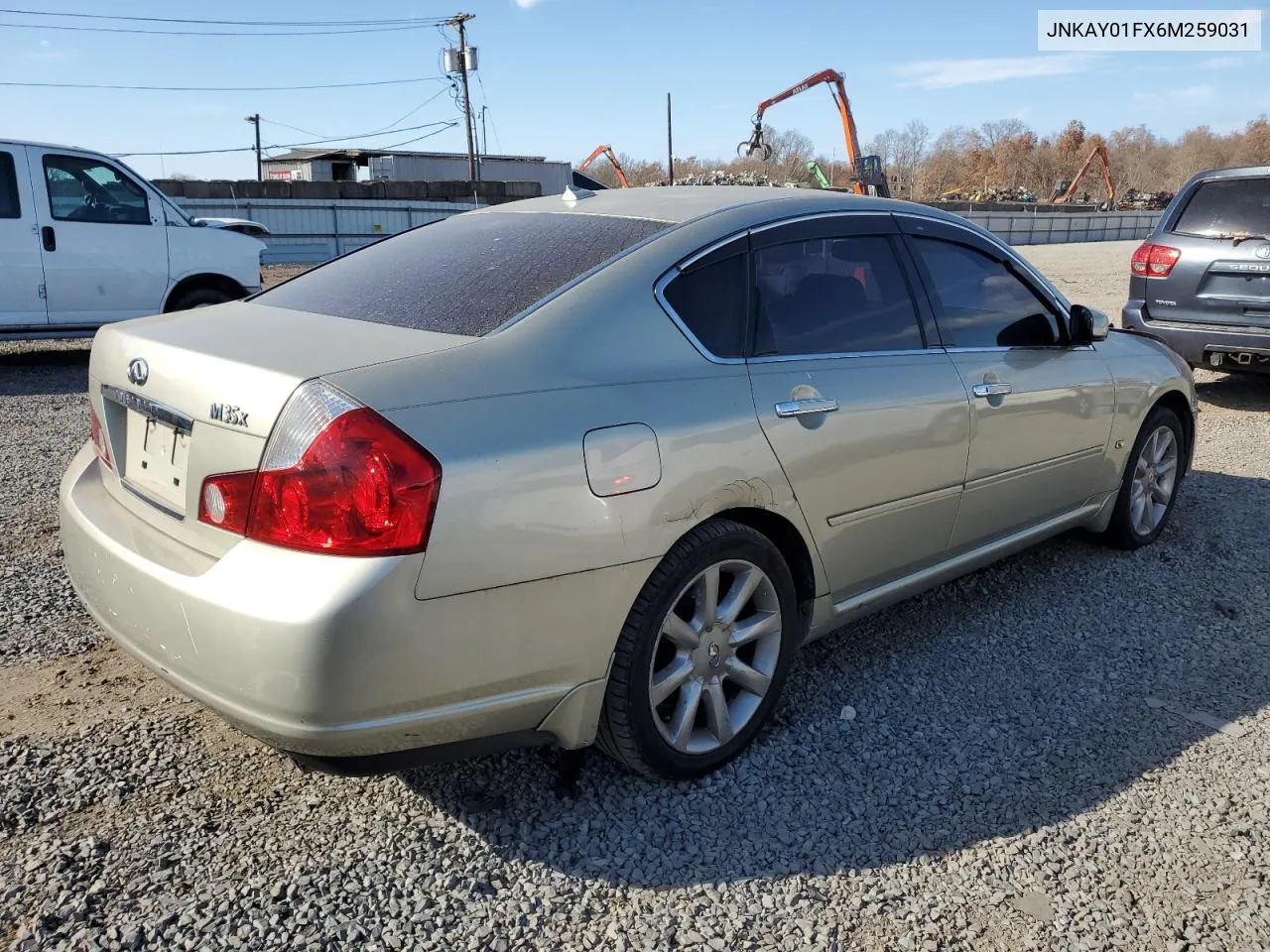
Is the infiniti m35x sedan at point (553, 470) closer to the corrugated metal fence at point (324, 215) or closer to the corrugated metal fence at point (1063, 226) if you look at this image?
the corrugated metal fence at point (324, 215)

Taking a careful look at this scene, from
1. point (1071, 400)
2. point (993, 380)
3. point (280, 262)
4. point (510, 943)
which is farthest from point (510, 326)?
point (280, 262)

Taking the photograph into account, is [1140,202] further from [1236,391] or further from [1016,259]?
[1016,259]

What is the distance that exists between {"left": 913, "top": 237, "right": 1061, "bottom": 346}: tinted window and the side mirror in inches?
3.7

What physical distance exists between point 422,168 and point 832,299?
50.6 meters

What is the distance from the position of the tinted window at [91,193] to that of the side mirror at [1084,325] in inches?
324

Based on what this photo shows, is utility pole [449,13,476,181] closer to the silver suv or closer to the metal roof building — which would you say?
the metal roof building

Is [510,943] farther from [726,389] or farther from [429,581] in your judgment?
[726,389]

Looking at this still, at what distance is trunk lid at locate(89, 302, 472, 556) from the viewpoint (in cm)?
228

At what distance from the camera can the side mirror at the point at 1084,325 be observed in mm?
4168

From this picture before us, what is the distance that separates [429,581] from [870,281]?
2.01 m

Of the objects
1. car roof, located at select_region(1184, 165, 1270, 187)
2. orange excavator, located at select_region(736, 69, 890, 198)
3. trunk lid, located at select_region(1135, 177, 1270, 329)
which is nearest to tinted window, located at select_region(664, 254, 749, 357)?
trunk lid, located at select_region(1135, 177, 1270, 329)

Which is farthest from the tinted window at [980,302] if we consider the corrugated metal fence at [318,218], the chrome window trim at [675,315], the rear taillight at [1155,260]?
the corrugated metal fence at [318,218]

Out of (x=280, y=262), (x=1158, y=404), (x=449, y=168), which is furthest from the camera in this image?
(x=449, y=168)

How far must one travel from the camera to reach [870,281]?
11.4ft
